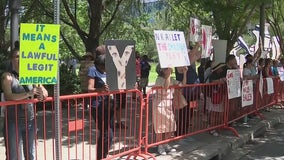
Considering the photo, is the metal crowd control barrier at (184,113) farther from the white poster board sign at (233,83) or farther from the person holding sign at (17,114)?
the person holding sign at (17,114)

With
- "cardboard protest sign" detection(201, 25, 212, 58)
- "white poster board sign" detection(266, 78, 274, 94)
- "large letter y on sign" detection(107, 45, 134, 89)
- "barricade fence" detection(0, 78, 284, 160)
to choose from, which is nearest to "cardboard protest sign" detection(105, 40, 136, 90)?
"large letter y on sign" detection(107, 45, 134, 89)

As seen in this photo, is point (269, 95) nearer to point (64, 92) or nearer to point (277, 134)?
point (277, 134)

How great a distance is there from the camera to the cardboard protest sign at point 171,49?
22.0ft

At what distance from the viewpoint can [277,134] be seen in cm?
1035

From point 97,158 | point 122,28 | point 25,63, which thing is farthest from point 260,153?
point 122,28

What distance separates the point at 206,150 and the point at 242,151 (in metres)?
1.20

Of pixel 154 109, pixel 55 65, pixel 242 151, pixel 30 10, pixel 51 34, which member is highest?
pixel 30 10

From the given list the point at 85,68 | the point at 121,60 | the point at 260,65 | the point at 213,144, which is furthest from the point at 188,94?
the point at 260,65

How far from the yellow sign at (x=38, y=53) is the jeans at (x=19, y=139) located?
116 cm

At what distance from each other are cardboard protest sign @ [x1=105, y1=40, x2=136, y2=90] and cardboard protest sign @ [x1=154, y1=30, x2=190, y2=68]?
0.57 metres

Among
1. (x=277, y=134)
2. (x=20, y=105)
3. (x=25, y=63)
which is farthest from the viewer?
(x=277, y=134)

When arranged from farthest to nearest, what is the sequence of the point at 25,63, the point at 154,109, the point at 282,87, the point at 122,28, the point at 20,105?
the point at 122,28, the point at 282,87, the point at 154,109, the point at 20,105, the point at 25,63

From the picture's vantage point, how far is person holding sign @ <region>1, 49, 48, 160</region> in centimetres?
487

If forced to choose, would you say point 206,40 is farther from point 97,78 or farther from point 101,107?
point 101,107
